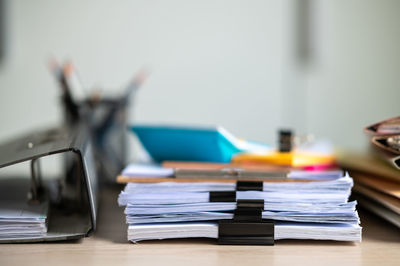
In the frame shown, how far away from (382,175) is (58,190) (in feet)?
1.65

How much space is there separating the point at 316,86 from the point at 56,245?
1.55 metres

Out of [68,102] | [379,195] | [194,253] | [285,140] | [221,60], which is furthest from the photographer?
[221,60]

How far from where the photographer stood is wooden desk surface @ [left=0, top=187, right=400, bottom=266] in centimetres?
50

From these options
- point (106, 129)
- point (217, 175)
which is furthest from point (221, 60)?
point (217, 175)

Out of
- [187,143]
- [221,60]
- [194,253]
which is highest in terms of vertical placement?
[221,60]

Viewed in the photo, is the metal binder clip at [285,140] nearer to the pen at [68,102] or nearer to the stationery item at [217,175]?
the stationery item at [217,175]

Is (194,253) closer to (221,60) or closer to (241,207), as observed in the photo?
(241,207)

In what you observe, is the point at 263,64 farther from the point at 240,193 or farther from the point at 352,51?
the point at 240,193

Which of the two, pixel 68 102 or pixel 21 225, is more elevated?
pixel 68 102

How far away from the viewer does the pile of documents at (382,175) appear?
0.59m

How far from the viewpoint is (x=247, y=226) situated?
55 cm

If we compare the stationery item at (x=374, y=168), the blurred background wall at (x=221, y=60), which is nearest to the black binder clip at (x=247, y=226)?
the stationery item at (x=374, y=168)

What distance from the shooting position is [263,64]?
1.83 metres

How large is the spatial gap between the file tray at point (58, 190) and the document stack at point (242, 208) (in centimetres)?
6
